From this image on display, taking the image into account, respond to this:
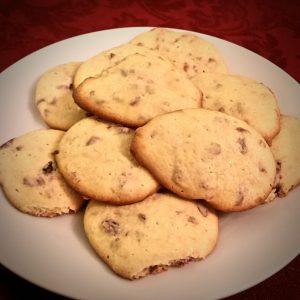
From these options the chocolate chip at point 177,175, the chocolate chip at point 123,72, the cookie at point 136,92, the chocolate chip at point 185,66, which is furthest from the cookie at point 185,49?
the chocolate chip at point 177,175

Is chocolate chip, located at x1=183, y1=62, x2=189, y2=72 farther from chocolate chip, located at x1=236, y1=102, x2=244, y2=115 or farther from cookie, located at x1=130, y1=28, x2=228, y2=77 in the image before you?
chocolate chip, located at x1=236, y1=102, x2=244, y2=115

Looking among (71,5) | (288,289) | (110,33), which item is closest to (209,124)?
(288,289)

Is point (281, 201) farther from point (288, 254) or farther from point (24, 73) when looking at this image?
point (24, 73)

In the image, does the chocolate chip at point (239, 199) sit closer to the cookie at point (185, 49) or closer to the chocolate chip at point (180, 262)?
the chocolate chip at point (180, 262)

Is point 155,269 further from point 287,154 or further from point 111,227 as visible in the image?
point 287,154

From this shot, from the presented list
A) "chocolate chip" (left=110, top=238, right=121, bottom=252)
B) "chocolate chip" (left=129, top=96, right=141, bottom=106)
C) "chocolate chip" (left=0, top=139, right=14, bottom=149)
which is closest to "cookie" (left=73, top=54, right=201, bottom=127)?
"chocolate chip" (left=129, top=96, right=141, bottom=106)

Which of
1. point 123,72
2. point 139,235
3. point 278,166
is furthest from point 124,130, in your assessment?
point 278,166
